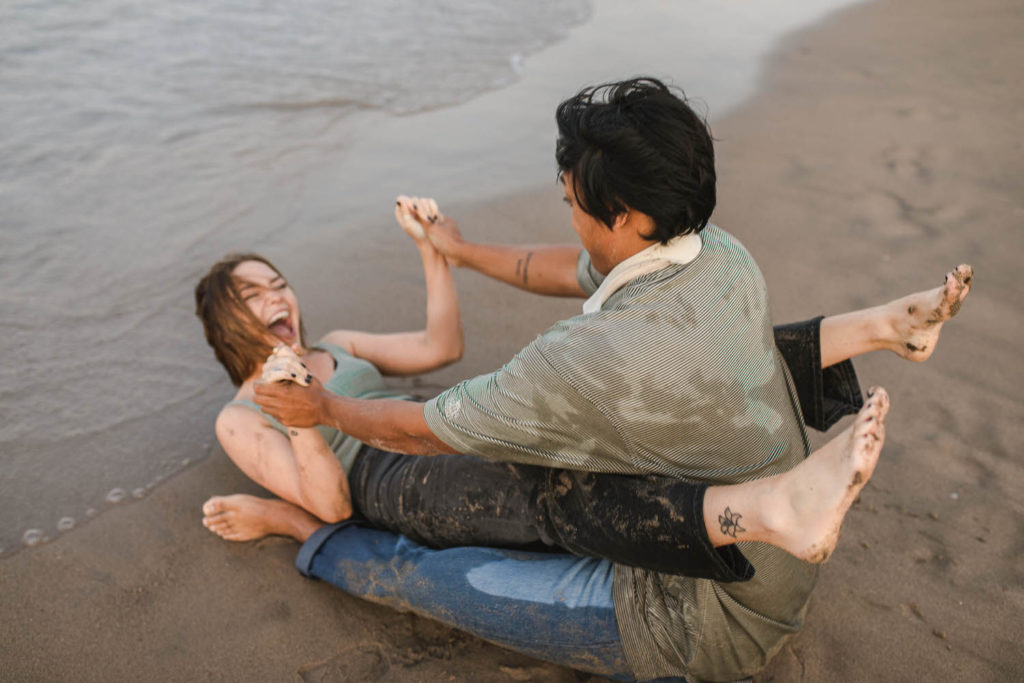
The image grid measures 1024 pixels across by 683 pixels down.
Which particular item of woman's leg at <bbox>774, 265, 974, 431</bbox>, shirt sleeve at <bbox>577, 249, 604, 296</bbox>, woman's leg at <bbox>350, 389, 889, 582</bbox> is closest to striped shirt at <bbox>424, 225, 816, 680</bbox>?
woman's leg at <bbox>350, 389, 889, 582</bbox>

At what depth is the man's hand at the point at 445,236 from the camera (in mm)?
2891

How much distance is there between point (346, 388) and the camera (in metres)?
2.73

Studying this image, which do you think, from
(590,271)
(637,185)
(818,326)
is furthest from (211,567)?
(818,326)

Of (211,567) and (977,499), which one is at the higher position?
(211,567)

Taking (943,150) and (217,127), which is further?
(217,127)

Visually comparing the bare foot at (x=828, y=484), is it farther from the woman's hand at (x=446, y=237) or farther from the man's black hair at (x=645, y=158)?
the woman's hand at (x=446, y=237)

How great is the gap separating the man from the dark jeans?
0.27 ft

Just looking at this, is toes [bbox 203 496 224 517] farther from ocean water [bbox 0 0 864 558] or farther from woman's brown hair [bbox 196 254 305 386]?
woman's brown hair [bbox 196 254 305 386]

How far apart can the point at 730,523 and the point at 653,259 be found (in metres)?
0.61

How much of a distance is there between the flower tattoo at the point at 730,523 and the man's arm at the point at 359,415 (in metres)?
0.63

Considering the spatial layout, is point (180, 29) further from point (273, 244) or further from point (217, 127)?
point (273, 244)

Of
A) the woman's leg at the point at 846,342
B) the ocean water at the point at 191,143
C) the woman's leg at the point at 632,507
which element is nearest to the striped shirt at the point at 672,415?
the woman's leg at the point at 632,507

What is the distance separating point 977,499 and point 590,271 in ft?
4.94

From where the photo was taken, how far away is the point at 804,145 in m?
5.20
